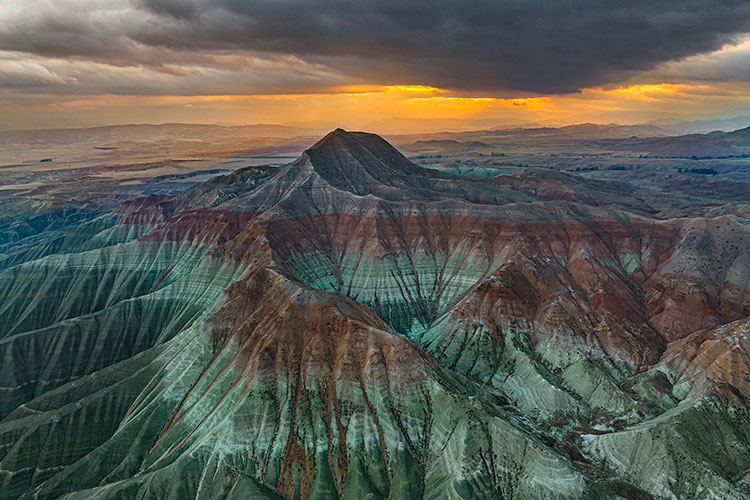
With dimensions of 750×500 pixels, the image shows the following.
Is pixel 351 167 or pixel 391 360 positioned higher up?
pixel 351 167

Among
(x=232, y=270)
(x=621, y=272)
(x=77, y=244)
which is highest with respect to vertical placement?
(x=621, y=272)

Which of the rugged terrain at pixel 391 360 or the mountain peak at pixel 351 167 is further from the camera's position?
the mountain peak at pixel 351 167

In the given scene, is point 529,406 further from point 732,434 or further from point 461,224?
point 461,224

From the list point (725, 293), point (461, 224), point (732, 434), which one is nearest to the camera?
point (732, 434)

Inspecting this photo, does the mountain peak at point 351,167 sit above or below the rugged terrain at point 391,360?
above

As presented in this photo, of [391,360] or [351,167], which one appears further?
[351,167]

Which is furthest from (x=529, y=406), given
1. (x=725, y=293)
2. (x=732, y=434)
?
(x=725, y=293)

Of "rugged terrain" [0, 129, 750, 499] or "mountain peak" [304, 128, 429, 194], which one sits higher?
"mountain peak" [304, 128, 429, 194]

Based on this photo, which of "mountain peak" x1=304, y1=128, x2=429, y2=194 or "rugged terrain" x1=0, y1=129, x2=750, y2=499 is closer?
"rugged terrain" x1=0, y1=129, x2=750, y2=499
